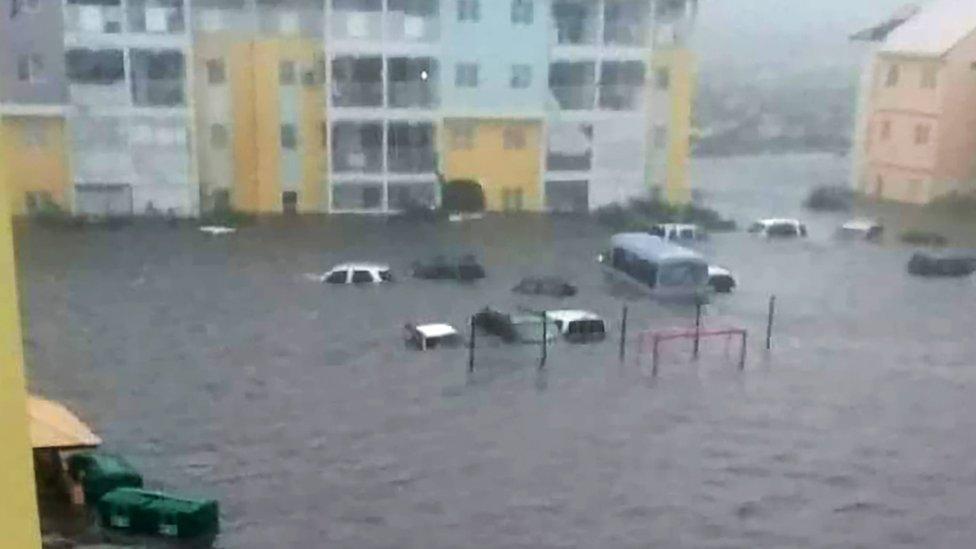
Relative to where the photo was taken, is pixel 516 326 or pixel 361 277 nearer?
pixel 516 326

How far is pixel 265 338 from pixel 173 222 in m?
1.93

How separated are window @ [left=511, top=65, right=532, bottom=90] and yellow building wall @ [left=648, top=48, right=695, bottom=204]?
73cm

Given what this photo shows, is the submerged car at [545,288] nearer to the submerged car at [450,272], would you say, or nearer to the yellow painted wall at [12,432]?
the submerged car at [450,272]

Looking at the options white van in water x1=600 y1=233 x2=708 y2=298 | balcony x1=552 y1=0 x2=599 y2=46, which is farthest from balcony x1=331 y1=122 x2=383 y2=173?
white van in water x1=600 y1=233 x2=708 y2=298

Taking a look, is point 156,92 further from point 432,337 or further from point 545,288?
point 432,337

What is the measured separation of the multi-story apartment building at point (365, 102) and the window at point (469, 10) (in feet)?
0.03

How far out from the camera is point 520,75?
6.20 m

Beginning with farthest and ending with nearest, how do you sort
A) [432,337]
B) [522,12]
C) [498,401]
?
[522,12] < [432,337] < [498,401]

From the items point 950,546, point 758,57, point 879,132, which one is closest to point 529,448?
point 950,546

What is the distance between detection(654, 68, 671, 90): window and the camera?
641 cm

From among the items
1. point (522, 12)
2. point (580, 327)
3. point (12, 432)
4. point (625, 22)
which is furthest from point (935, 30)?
point (12, 432)

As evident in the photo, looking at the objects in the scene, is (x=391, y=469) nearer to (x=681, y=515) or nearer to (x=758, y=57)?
(x=681, y=515)

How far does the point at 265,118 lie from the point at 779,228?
8.66 ft

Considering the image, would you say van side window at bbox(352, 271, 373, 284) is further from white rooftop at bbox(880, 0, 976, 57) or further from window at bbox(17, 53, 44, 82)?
white rooftop at bbox(880, 0, 976, 57)
